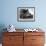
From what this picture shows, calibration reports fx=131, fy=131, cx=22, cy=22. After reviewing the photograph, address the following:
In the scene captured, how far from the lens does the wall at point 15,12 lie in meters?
4.34

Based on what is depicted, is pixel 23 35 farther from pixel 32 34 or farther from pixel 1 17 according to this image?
pixel 1 17

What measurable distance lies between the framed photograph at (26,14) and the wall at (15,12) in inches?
3.9

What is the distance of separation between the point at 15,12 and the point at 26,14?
1.22 ft

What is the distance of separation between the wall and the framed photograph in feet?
0.33

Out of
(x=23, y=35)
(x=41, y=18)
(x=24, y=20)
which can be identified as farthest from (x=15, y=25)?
(x=41, y=18)

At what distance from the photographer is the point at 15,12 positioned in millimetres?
4359

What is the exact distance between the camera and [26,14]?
4383mm

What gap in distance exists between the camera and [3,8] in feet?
14.3

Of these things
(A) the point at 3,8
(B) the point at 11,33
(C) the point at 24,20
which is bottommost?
(B) the point at 11,33

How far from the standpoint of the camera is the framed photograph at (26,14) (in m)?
4.35

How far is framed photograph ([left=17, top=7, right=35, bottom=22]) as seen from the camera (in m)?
4.35

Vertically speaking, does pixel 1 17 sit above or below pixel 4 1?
below

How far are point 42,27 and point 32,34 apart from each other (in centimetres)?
66

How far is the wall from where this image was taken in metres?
4.34
